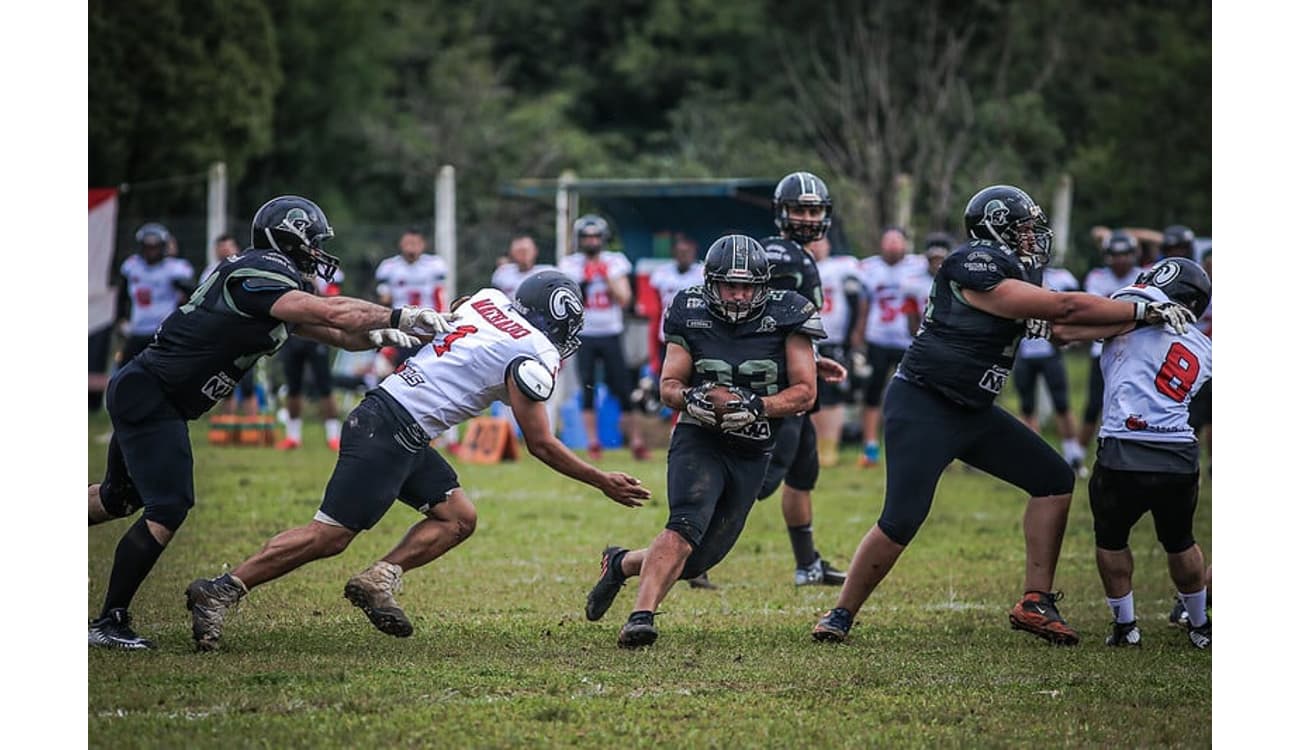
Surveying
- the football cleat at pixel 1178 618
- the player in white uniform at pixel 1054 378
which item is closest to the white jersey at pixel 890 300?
the player in white uniform at pixel 1054 378

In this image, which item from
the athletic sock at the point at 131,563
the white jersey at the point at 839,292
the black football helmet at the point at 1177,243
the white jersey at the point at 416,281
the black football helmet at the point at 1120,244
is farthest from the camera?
the white jersey at the point at 416,281

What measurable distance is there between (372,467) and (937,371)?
7.79 ft

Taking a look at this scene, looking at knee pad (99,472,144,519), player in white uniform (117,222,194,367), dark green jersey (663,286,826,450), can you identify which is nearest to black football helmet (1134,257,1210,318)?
dark green jersey (663,286,826,450)

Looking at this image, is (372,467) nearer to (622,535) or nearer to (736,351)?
(736,351)

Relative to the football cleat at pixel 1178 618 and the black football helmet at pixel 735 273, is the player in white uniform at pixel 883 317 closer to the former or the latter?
the football cleat at pixel 1178 618

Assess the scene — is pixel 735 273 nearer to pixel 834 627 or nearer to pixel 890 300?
pixel 834 627

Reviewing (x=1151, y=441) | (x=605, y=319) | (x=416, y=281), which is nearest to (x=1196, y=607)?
(x=1151, y=441)

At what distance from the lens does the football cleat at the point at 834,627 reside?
7316 mm

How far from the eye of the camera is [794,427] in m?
8.95

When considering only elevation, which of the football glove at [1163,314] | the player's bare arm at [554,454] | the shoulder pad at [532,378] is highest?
the football glove at [1163,314]

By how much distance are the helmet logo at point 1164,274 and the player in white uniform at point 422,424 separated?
2.39 m

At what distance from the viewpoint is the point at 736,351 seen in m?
7.36

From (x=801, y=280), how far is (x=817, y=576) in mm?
1563
